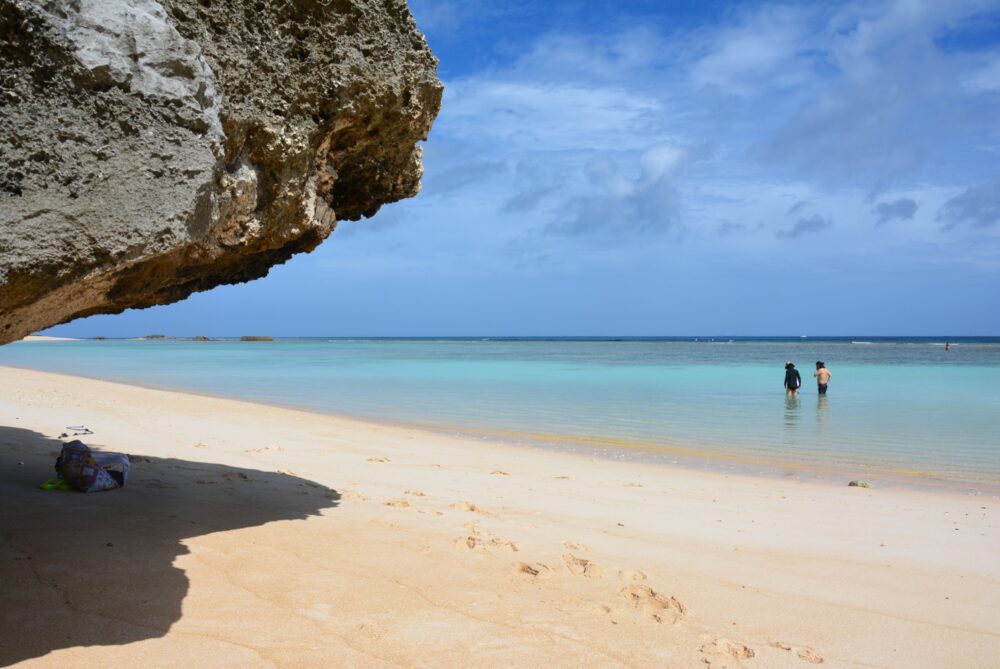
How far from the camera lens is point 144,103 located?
9.11ft

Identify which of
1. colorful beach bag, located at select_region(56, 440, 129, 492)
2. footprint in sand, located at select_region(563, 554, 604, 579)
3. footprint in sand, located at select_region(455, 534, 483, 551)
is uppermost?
colorful beach bag, located at select_region(56, 440, 129, 492)

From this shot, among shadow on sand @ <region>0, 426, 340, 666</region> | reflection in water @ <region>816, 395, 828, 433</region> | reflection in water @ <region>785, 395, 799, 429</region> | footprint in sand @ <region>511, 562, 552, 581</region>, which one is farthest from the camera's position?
reflection in water @ <region>785, 395, 799, 429</region>

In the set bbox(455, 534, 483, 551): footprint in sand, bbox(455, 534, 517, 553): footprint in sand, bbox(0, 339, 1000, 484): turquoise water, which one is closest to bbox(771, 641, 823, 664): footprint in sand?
bbox(455, 534, 517, 553): footprint in sand

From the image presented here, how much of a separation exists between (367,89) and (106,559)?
299 centimetres

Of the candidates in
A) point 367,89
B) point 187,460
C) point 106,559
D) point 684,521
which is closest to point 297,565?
point 106,559

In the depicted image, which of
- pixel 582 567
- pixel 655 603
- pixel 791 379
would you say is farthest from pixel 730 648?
pixel 791 379

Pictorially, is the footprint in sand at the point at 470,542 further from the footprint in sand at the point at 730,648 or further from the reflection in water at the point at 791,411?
the reflection in water at the point at 791,411

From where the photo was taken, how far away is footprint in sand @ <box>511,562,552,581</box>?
13.4 ft

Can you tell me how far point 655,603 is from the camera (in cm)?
381

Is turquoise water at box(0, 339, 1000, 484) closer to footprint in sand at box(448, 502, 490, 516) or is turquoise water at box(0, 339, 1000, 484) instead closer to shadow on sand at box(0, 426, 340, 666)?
footprint in sand at box(448, 502, 490, 516)

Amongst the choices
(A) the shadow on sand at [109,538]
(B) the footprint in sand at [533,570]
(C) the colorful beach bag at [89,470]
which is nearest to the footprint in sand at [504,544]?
(B) the footprint in sand at [533,570]

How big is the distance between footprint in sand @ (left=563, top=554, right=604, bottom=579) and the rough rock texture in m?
2.66

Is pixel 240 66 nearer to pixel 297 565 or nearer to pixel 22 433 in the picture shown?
pixel 297 565

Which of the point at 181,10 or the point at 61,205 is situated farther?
the point at 181,10
